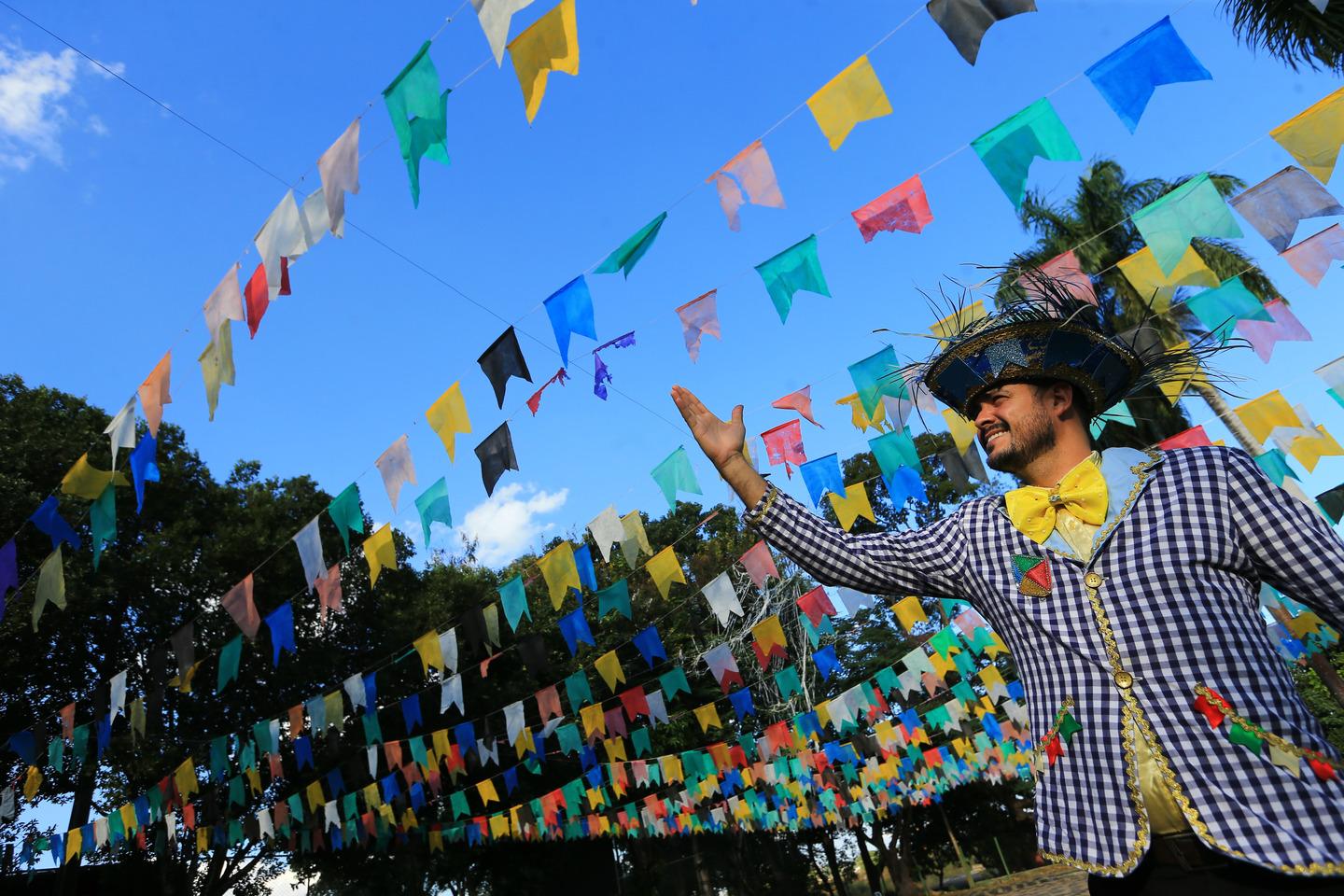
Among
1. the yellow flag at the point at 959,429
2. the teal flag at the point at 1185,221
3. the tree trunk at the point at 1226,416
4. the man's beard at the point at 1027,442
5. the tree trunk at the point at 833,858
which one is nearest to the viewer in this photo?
the man's beard at the point at 1027,442

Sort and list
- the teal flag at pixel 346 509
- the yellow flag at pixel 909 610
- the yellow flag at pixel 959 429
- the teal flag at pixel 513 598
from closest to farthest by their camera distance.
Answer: the teal flag at pixel 346 509, the yellow flag at pixel 959 429, the teal flag at pixel 513 598, the yellow flag at pixel 909 610

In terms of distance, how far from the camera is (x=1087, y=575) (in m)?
1.74

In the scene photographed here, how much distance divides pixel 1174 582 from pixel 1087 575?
0.16m

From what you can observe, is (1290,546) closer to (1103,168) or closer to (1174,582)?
(1174,582)

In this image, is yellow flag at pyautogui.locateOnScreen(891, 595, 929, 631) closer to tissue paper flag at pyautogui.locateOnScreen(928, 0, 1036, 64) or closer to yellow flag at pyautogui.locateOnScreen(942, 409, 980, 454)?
yellow flag at pyautogui.locateOnScreen(942, 409, 980, 454)

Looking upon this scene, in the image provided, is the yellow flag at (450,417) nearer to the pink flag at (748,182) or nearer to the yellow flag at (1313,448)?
the pink flag at (748,182)

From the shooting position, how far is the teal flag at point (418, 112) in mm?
4078

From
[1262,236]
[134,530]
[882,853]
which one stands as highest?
[134,530]

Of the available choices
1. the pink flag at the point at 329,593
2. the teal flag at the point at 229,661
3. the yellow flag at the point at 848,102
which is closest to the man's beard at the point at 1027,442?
the yellow flag at the point at 848,102

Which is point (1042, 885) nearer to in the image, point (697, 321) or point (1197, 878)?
point (697, 321)

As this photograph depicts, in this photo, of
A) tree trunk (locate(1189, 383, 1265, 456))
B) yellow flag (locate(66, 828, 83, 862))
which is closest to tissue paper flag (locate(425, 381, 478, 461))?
tree trunk (locate(1189, 383, 1265, 456))

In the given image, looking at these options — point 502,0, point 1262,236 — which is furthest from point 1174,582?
point 1262,236

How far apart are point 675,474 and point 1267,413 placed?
18.3 ft

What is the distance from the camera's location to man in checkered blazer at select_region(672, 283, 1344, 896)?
1456mm
